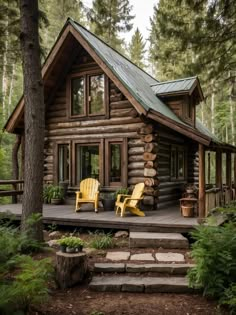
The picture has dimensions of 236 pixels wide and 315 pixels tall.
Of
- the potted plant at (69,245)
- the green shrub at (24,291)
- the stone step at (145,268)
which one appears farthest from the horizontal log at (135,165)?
the green shrub at (24,291)

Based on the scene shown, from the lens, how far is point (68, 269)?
13.3 ft

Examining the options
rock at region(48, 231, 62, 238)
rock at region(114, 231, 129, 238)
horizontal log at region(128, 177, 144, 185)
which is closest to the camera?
rock at region(114, 231, 129, 238)

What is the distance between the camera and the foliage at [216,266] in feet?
11.8

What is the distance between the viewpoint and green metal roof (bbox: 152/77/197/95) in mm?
10195

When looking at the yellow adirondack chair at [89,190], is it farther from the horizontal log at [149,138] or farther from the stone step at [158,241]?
the stone step at [158,241]

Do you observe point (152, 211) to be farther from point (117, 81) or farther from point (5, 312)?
point (5, 312)

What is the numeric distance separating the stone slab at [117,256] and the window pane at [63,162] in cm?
553

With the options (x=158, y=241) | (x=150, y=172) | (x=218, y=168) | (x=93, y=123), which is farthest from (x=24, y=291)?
(x=218, y=168)

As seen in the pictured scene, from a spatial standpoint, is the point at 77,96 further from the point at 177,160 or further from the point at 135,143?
the point at 177,160

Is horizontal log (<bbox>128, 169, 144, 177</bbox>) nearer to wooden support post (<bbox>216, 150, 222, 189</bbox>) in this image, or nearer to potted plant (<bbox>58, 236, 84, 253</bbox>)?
wooden support post (<bbox>216, 150, 222, 189</bbox>)

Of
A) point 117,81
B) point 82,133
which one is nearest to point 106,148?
point 82,133

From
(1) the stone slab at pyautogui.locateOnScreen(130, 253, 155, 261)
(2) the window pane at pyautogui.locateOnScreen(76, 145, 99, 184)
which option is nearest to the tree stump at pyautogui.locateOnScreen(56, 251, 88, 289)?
(1) the stone slab at pyautogui.locateOnScreen(130, 253, 155, 261)

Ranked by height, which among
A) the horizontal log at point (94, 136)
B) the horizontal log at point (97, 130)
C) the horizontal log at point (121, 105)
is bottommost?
the horizontal log at point (94, 136)

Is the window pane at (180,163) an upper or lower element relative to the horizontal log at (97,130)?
lower
